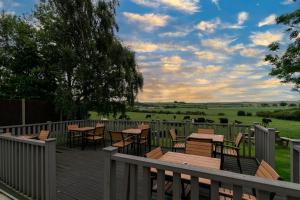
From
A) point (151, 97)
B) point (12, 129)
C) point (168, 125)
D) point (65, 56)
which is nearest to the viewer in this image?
point (12, 129)

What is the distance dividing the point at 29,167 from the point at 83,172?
5.61 feet

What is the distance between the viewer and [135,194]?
6.88 feet

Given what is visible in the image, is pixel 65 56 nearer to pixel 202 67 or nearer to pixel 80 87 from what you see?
pixel 80 87

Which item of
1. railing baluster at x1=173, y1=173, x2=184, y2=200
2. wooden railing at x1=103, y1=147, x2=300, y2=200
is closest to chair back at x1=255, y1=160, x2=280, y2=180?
wooden railing at x1=103, y1=147, x2=300, y2=200

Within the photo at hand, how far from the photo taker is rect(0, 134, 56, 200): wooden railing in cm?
299

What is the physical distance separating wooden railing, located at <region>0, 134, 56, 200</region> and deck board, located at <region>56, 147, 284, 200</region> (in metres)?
0.51

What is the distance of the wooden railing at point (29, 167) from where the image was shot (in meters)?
2.99

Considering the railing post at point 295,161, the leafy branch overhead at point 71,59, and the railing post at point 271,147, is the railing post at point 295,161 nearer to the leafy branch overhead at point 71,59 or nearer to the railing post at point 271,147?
the railing post at point 271,147

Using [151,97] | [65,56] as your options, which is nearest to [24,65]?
[65,56]

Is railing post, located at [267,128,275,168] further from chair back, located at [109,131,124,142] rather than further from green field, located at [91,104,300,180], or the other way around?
chair back, located at [109,131,124,142]

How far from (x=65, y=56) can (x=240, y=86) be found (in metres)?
9.66

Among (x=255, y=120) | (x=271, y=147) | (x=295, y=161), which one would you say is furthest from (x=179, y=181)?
(x=255, y=120)

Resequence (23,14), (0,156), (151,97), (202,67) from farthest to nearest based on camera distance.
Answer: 1. (151,97)
2. (23,14)
3. (202,67)
4. (0,156)

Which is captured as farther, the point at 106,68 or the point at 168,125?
the point at 106,68
